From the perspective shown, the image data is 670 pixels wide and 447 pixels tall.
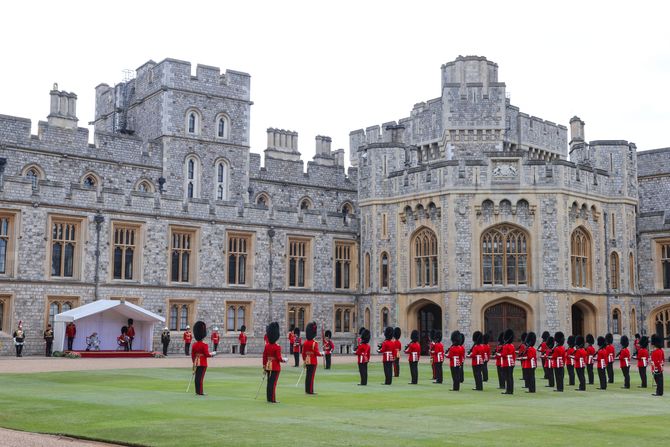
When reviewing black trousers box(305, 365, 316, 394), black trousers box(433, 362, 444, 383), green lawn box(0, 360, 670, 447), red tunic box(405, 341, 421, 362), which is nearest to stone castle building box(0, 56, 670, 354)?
green lawn box(0, 360, 670, 447)

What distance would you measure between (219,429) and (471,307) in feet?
79.0

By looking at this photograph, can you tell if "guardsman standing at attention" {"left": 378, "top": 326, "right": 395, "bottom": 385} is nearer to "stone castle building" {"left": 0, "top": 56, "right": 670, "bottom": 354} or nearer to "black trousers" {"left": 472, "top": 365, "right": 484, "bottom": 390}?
"black trousers" {"left": 472, "top": 365, "right": 484, "bottom": 390}

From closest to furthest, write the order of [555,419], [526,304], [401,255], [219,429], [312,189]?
[219,429] < [555,419] < [526,304] < [401,255] < [312,189]

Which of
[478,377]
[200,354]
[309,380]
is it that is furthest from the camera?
[478,377]

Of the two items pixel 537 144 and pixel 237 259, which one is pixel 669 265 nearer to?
pixel 537 144

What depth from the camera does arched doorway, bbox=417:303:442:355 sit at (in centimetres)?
3650

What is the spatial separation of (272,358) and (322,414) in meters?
2.39

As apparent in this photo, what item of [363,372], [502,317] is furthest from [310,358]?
[502,317]

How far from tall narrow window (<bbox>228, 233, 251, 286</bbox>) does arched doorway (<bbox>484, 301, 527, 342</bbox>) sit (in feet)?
32.6

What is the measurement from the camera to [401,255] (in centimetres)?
3625

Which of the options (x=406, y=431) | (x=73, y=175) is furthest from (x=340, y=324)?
(x=406, y=431)

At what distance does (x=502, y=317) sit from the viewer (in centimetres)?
3431

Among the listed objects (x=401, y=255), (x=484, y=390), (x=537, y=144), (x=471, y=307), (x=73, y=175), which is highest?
(x=537, y=144)

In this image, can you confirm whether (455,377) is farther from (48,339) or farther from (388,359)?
(48,339)
